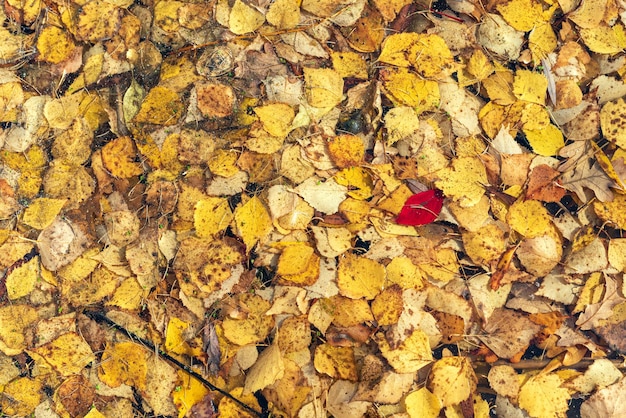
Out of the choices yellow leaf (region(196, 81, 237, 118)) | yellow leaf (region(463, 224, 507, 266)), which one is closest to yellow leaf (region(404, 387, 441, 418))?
yellow leaf (region(463, 224, 507, 266))

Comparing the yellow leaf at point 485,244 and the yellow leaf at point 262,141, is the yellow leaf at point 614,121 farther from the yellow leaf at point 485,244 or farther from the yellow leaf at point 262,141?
the yellow leaf at point 262,141

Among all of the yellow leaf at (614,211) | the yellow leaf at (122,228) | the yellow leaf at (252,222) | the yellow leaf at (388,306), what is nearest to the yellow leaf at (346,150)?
the yellow leaf at (252,222)

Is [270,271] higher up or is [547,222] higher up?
[547,222]

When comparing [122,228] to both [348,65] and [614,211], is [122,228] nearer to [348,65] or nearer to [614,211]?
[348,65]

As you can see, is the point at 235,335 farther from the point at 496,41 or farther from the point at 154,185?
the point at 496,41

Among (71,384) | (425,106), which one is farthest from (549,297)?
(71,384)

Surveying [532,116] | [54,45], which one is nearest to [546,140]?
[532,116]

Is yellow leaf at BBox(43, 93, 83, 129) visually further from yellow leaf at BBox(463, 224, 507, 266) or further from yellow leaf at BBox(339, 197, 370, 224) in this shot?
yellow leaf at BBox(463, 224, 507, 266)
